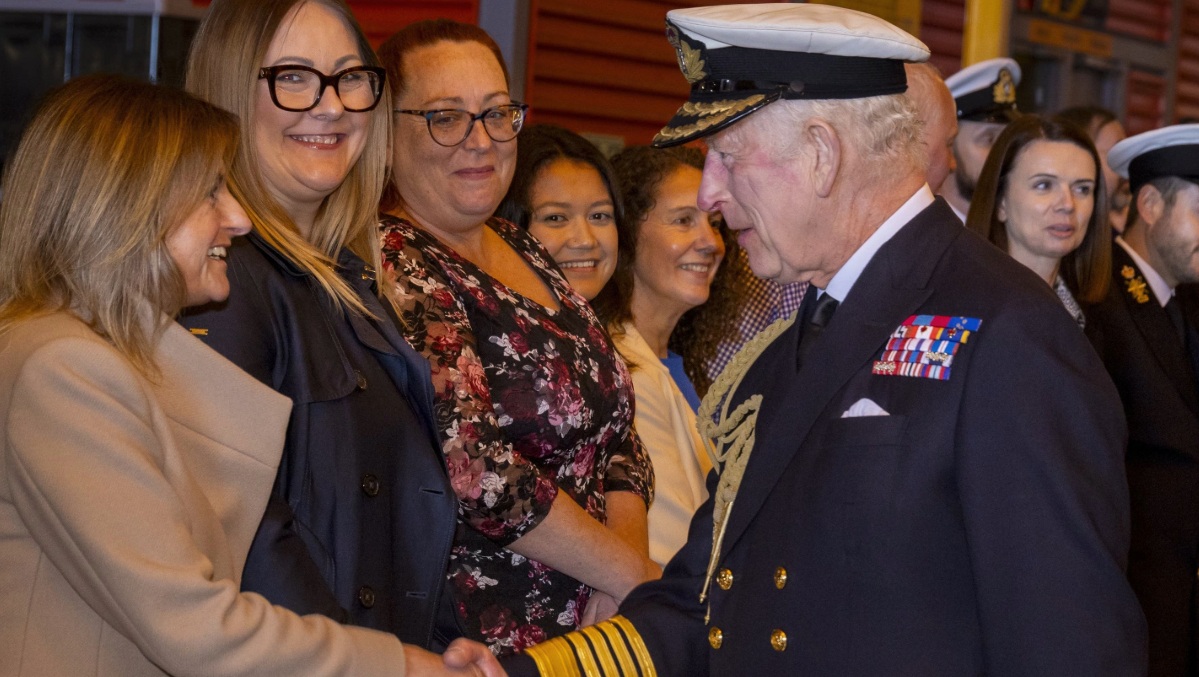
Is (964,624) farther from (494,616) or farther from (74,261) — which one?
(74,261)

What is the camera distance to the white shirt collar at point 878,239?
1.90 meters

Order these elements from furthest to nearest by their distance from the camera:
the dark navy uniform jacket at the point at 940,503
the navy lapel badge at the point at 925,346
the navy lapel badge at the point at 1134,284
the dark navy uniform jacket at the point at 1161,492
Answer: the navy lapel badge at the point at 1134,284
the dark navy uniform jacket at the point at 1161,492
the navy lapel badge at the point at 925,346
the dark navy uniform jacket at the point at 940,503

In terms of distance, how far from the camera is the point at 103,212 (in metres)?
1.83

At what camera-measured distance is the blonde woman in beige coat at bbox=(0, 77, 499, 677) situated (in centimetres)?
169

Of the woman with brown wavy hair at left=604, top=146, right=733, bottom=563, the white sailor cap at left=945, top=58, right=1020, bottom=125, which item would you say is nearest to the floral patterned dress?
the woman with brown wavy hair at left=604, top=146, right=733, bottom=563

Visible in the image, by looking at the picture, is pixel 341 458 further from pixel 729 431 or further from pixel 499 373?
pixel 729 431

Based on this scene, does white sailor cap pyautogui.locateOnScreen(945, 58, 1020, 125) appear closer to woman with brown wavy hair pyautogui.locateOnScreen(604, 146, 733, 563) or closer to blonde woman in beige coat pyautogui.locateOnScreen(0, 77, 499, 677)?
woman with brown wavy hair pyautogui.locateOnScreen(604, 146, 733, 563)

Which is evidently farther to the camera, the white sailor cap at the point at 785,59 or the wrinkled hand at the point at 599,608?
the wrinkled hand at the point at 599,608

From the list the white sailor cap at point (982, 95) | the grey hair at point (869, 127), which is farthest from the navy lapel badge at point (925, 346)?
the white sailor cap at point (982, 95)

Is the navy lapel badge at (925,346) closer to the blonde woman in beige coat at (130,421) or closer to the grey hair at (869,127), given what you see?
the grey hair at (869,127)

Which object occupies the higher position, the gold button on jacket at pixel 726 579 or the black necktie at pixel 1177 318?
the black necktie at pixel 1177 318

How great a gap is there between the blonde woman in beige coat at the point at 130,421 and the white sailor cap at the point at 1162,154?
3192 mm

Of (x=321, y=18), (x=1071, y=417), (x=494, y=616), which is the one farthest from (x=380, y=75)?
(x=1071, y=417)

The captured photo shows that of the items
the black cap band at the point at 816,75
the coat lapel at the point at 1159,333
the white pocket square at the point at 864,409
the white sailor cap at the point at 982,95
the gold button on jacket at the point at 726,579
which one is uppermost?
the white sailor cap at the point at 982,95
